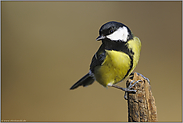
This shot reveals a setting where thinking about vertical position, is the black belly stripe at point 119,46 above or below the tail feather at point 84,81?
above

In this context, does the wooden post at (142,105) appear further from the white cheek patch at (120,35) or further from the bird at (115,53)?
the white cheek patch at (120,35)

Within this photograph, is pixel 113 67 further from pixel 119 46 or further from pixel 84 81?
pixel 84 81

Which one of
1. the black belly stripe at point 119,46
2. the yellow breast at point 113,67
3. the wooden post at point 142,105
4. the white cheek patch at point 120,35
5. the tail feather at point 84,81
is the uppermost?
the white cheek patch at point 120,35

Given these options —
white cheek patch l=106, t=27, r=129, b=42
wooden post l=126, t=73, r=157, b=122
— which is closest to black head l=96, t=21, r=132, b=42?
white cheek patch l=106, t=27, r=129, b=42

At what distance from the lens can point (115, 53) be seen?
2.83ft

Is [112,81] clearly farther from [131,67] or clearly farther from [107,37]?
[107,37]

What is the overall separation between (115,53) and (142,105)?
1.05 ft

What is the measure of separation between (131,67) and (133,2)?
136cm

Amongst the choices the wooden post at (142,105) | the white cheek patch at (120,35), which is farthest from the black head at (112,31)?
the wooden post at (142,105)

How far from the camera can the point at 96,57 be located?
0.97 m

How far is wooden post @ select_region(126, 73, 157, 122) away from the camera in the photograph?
0.76 meters

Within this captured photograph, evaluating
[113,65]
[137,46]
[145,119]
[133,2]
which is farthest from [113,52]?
[133,2]

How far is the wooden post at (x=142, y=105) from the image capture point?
0.76 meters

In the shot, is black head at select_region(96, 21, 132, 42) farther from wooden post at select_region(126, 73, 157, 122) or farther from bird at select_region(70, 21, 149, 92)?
wooden post at select_region(126, 73, 157, 122)
